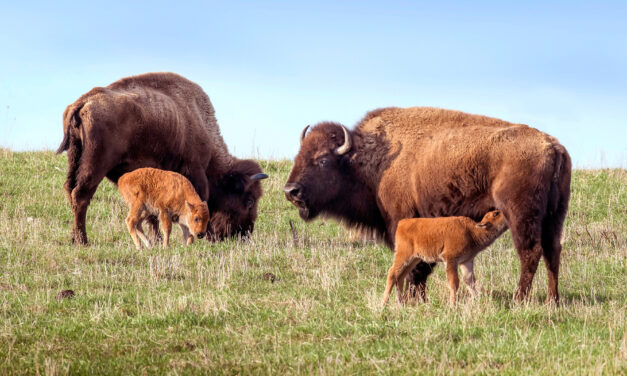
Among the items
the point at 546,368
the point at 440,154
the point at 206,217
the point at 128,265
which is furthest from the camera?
the point at 206,217

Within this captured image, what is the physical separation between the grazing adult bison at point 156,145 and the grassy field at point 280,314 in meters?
1.23

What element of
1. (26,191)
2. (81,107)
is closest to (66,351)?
(81,107)

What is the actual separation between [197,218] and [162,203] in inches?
23.1

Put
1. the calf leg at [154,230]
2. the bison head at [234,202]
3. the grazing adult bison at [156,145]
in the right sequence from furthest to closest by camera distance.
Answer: the bison head at [234,202]
the calf leg at [154,230]
the grazing adult bison at [156,145]

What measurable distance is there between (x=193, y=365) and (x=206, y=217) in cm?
561

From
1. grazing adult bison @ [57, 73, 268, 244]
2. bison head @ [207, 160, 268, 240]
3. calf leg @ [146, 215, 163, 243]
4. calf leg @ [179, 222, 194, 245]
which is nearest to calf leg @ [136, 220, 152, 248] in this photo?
calf leg @ [179, 222, 194, 245]

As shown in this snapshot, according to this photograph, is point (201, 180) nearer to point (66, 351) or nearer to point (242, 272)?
point (242, 272)

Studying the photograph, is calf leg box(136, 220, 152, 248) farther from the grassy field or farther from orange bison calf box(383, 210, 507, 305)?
orange bison calf box(383, 210, 507, 305)

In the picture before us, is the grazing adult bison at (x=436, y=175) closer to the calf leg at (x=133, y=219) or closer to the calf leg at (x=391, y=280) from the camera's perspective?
the calf leg at (x=391, y=280)

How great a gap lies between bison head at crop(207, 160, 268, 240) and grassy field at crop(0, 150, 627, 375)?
1.72m

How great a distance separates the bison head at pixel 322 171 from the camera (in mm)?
8570

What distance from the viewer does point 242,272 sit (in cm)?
874

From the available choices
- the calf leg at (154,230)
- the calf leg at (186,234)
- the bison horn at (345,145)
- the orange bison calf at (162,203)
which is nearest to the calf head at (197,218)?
the orange bison calf at (162,203)

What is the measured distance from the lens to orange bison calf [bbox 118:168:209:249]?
35.1ft
